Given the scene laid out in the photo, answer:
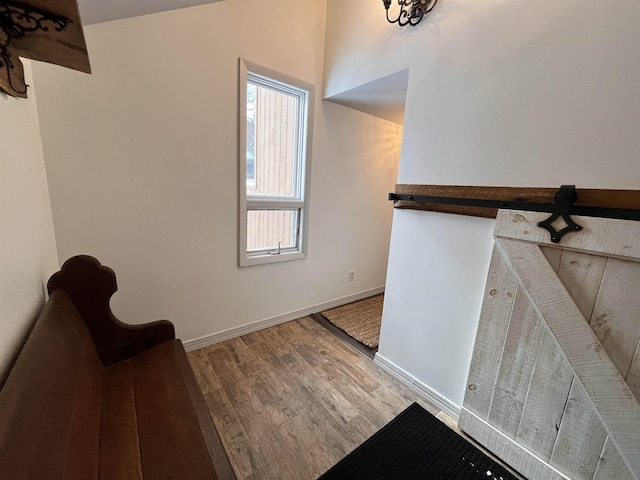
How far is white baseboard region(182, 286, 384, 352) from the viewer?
2147 mm

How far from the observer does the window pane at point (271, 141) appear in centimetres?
216

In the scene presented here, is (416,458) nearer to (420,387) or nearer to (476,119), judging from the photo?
(420,387)

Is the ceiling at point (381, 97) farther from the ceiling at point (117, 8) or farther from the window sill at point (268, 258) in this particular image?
the window sill at point (268, 258)

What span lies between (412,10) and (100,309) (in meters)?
2.38

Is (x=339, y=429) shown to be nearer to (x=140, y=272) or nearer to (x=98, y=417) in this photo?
(x=98, y=417)

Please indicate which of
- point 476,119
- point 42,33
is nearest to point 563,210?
point 476,119

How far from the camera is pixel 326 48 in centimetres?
230

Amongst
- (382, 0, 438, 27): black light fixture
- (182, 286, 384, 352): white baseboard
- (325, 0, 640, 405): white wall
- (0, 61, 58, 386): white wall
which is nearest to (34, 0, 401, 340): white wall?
(182, 286, 384, 352): white baseboard

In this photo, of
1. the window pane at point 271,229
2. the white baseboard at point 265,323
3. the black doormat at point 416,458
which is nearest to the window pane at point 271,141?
the window pane at point 271,229

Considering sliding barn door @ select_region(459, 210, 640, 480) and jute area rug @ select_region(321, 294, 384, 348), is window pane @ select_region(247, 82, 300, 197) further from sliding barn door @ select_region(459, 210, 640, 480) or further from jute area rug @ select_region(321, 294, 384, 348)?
sliding barn door @ select_region(459, 210, 640, 480)

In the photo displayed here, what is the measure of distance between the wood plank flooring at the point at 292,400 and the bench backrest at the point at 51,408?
0.78 meters

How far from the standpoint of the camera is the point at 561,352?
3.73ft

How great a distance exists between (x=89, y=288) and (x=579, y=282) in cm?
221

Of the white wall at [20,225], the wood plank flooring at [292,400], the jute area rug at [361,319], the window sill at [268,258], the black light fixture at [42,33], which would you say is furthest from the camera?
the jute area rug at [361,319]
